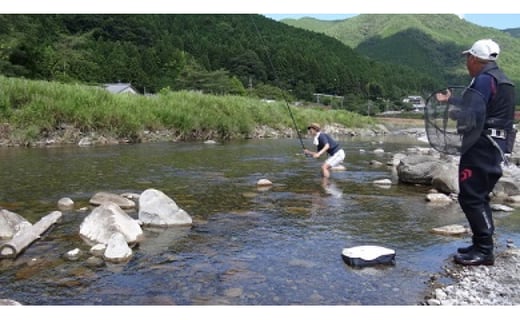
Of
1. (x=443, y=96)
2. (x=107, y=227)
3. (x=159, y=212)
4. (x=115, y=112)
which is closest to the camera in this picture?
(x=443, y=96)

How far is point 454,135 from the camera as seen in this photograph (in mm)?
4961

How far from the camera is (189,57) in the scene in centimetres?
8888

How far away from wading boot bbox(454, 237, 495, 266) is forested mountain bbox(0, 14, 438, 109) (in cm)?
2842

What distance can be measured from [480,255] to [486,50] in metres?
2.12

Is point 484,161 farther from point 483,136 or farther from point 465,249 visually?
point 465,249

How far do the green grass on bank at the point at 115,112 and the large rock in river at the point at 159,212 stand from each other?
13.1 m

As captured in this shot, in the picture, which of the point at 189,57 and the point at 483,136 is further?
the point at 189,57

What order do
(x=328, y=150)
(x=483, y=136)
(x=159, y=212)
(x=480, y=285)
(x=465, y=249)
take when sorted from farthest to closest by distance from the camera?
1. (x=328, y=150)
2. (x=159, y=212)
3. (x=465, y=249)
4. (x=483, y=136)
5. (x=480, y=285)

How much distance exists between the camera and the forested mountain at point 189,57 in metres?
55.3

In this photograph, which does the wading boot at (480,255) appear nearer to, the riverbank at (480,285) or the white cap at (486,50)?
the riverbank at (480,285)

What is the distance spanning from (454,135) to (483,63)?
0.80 m

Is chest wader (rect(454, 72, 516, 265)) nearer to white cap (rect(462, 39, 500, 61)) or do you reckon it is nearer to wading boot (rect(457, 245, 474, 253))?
wading boot (rect(457, 245, 474, 253))

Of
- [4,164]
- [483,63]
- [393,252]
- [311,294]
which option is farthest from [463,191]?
[4,164]

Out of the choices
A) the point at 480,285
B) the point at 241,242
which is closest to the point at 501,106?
the point at 480,285
